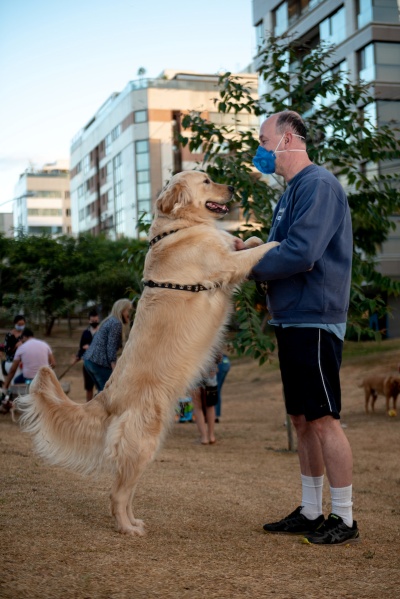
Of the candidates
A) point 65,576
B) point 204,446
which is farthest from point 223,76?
point 65,576

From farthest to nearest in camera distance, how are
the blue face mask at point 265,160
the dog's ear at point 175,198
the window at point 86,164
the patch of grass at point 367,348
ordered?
the window at point 86,164 → the patch of grass at point 367,348 → the dog's ear at point 175,198 → the blue face mask at point 265,160

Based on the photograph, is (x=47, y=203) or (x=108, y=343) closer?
(x=108, y=343)

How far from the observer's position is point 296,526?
4.84 metres

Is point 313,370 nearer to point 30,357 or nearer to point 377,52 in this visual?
point 30,357

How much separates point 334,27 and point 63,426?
111 ft

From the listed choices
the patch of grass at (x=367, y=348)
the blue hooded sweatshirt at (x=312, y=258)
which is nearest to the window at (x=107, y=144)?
the patch of grass at (x=367, y=348)

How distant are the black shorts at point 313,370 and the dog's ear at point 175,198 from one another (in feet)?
3.75

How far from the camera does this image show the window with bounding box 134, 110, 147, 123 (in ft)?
256

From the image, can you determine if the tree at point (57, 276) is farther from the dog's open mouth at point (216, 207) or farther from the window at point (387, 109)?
the dog's open mouth at point (216, 207)

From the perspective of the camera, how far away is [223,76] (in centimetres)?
1129

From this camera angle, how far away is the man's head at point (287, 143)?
15.9 feet

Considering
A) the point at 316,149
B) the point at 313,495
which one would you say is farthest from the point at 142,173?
the point at 313,495

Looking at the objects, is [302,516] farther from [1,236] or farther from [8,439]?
[1,236]

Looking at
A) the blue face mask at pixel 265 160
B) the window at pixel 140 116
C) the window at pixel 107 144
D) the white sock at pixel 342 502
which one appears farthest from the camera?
the window at pixel 107 144
